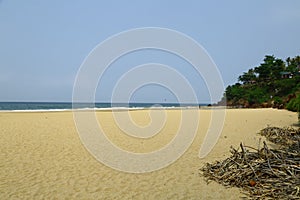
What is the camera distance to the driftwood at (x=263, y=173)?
5012 mm

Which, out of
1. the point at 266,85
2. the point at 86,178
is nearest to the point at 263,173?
the point at 86,178

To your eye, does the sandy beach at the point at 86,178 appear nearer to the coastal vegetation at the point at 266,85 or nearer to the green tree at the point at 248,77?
the coastal vegetation at the point at 266,85

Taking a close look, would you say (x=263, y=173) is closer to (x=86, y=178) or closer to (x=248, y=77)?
(x=86, y=178)

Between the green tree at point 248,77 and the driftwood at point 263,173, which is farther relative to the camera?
the green tree at point 248,77

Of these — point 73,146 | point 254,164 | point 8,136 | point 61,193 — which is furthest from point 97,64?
point 8,136

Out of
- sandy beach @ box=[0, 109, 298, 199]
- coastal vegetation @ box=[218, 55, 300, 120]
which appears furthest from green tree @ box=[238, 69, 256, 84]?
sandy beach @ box=[0, 109, 298, 199]

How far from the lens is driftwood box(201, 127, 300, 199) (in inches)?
197

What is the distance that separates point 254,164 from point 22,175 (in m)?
5.40

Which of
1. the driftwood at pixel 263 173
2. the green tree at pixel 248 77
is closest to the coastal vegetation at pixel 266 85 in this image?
the green tree at pixel 248 77

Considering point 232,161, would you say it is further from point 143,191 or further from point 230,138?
point 230,138

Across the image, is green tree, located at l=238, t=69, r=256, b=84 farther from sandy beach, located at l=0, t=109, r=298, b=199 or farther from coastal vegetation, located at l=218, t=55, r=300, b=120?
sandy beach, located at l=0, t=109, r=298, b=199

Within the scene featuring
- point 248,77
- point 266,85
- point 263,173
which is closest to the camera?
point 263,173

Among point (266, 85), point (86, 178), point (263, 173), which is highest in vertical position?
point (266, 85)

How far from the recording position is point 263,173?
5.66 metres
